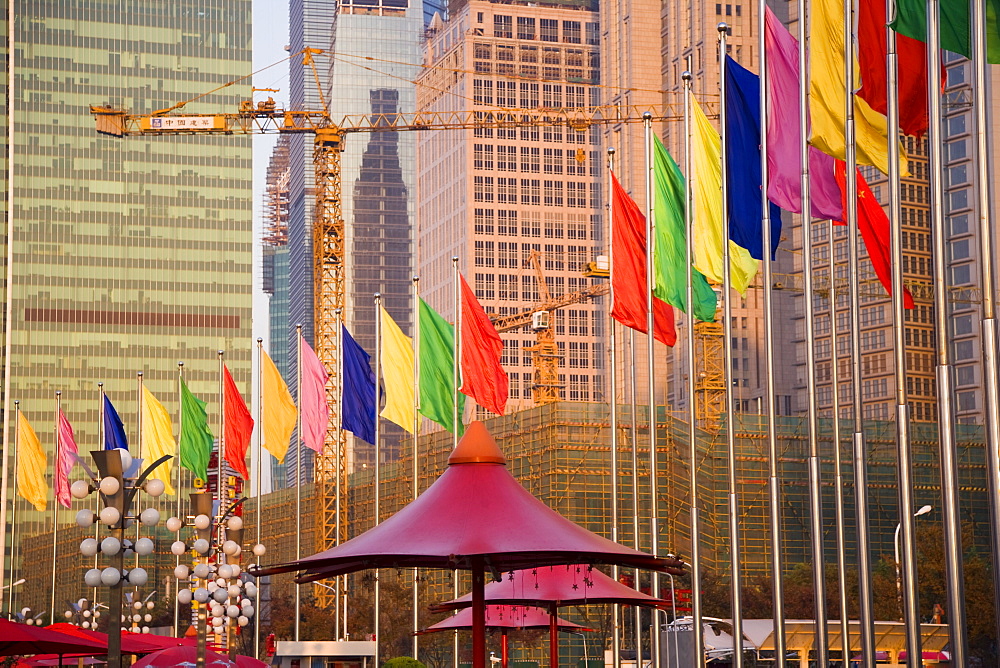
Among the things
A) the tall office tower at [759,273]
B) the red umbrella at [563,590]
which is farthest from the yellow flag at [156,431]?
the tall office tower at [759,273]

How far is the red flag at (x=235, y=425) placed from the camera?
53250 millimetres

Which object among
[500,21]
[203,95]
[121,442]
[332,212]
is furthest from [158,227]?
[121,442]

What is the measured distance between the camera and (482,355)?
43.4 metres

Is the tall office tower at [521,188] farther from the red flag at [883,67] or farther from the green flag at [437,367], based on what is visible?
the red flag at [883,67]

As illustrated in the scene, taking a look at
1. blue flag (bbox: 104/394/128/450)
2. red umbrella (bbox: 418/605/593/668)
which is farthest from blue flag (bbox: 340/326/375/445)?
red umbrella (bbox: 418/605/593/668)

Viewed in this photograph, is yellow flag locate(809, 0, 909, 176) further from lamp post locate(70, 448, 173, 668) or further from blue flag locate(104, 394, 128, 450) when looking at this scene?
blue flag locate(104, 394, 128, 450)

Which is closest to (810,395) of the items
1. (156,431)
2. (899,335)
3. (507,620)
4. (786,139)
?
(899,335)

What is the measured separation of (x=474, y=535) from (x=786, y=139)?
44.6 feet

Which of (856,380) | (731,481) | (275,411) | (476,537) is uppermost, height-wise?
(275,411)

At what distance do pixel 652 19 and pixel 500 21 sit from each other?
39101 millimetres

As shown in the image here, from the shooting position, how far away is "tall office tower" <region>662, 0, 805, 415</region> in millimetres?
130750

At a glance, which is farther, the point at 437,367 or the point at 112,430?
the point at 112,430

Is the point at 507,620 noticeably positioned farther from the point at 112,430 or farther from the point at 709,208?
the point at 112,430

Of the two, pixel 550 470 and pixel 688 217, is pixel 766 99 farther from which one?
pixel 550 470
